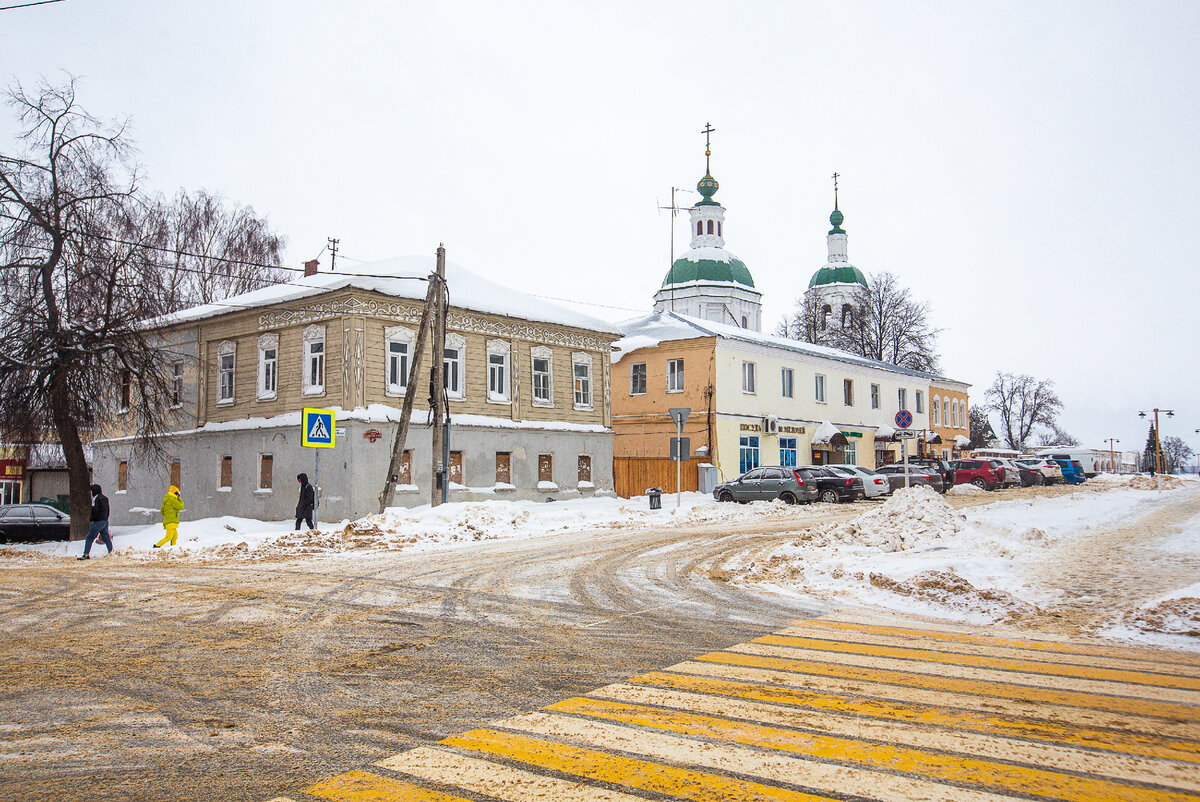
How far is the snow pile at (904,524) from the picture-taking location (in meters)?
14.7

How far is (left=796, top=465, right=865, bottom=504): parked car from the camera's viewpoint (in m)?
31.3

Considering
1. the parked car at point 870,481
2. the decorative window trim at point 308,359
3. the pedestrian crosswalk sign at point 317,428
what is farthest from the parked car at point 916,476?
the pedestrian crosswalk sign at point 317,428

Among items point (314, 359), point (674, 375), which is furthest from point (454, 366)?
point (674, 375)

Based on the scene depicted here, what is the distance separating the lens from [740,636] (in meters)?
8.75

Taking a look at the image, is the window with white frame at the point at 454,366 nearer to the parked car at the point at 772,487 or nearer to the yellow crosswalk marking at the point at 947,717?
the parked car at the point at 772,487

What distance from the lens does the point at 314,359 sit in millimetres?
27609

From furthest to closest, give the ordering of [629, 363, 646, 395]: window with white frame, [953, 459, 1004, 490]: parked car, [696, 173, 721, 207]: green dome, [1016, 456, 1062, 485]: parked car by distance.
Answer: [696, 173, 721, 207]: green dome, [1016, 456, 1062, 485]: parked car, [629, 363, 646, 395]: window with white frame, [953, 459, 1004, 490]: parked car

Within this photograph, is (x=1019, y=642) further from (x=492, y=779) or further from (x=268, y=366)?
(x=268, y=366)

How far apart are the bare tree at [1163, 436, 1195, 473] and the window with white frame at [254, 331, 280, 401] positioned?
115 m

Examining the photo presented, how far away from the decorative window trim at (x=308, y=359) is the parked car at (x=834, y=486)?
54.3 ft

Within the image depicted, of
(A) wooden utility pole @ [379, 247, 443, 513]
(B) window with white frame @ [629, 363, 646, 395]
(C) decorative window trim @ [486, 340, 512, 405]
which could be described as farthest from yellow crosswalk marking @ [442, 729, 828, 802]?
(B) window with white frame @ [629, 363, 646, 395]

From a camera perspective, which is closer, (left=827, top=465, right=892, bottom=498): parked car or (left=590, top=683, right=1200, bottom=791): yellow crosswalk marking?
(left=590, top=683, right=1200, bottom=791): yellow crosswalk marking

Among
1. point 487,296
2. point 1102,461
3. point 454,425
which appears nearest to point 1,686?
point 454,425

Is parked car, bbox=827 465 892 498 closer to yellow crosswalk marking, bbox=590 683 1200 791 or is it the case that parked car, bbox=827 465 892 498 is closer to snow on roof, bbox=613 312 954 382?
snow on roof, bbox=613 312 954 382
